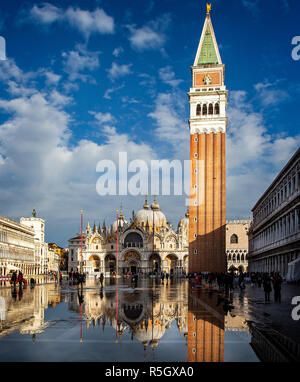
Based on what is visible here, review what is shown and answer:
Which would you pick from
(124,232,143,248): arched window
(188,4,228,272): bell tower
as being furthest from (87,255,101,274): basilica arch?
(188,4,228,272): bell tower

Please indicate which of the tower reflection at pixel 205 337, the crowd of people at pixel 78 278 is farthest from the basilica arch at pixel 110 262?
the tower reflection at pixel 205 337

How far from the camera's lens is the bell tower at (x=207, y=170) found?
205 ft

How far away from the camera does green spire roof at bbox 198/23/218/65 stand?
70125 mm

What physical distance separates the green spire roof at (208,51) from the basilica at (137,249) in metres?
38.4

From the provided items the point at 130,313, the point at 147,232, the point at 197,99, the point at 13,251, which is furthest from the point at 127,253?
the point at 130,313

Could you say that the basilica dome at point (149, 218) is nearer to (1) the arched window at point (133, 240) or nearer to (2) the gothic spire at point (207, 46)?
(1) the arched window at point (133, 240)

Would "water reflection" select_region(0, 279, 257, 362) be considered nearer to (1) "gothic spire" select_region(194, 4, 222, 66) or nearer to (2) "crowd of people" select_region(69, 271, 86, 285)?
(2) "crowd of people" select_region(69, 271, 86, 285)

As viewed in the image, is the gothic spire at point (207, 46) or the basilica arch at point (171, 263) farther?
A: the basilica arch at point (171, 263)

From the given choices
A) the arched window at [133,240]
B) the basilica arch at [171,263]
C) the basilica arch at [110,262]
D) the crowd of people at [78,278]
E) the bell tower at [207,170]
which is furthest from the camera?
the basilica arch at [110,262]

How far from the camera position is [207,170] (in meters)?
64.2

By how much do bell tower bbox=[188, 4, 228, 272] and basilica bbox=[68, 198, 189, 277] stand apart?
2778cm

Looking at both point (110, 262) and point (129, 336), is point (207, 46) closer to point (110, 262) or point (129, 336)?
point (110, 262)

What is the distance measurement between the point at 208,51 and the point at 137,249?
48.9 metres
